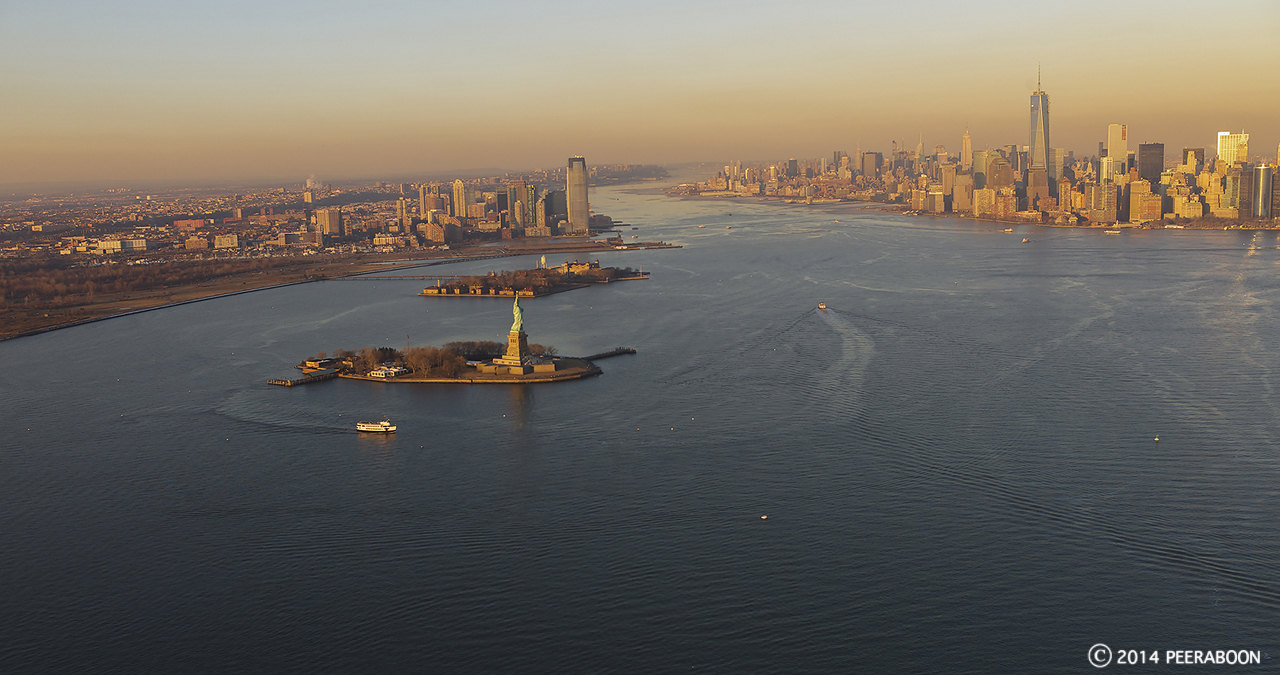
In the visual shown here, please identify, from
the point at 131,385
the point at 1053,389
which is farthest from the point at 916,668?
the point at 131,385

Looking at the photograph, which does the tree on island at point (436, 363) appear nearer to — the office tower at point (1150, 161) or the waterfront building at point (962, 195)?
the waterfront building at point (962, 195)

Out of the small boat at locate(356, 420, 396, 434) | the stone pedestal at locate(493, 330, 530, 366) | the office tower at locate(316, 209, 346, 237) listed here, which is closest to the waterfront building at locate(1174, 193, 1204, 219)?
the office tower at locate(316, 209, 346, 237)

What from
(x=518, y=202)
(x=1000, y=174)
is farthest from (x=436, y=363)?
(x=1000, y=174)

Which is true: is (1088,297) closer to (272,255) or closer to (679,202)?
(272,255)

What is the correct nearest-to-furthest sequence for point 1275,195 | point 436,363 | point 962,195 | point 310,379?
point 310,379, point 436,363, point 1275,195, point 962,195

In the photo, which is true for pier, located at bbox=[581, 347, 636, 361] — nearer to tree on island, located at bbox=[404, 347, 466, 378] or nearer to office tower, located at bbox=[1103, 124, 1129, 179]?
tree on island, located at bbox=[404, 347, 466, 378]

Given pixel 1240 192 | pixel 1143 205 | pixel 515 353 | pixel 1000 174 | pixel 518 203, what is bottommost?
pixel 515 353

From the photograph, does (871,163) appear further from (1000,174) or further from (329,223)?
(329,223)
